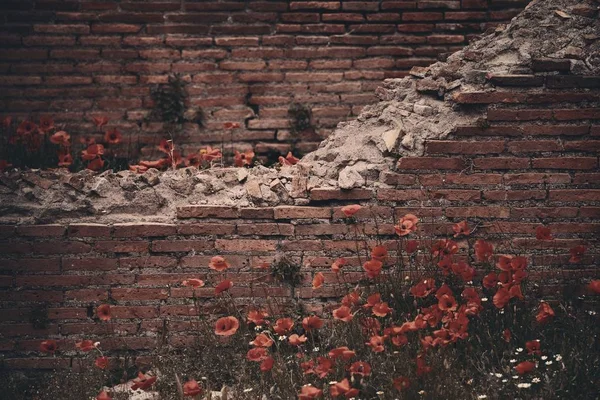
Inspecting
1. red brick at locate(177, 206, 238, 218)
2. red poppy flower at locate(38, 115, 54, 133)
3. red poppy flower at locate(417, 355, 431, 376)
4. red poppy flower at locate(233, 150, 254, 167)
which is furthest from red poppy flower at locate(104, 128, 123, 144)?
red poppy flower at locate(417, 355, 431, 376)

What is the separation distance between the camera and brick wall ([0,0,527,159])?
18.6 ft

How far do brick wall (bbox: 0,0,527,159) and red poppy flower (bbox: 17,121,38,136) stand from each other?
1.29 ft

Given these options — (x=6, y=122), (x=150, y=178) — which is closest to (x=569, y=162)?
(x=150, y=178)

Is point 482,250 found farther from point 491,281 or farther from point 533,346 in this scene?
point 533,346

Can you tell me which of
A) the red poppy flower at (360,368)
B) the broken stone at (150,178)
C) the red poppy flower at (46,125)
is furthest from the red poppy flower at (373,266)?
the red poppy flower at (46,125)

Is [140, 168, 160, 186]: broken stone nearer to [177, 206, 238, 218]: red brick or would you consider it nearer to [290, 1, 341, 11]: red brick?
[177, 206, 238, 218]: red brick

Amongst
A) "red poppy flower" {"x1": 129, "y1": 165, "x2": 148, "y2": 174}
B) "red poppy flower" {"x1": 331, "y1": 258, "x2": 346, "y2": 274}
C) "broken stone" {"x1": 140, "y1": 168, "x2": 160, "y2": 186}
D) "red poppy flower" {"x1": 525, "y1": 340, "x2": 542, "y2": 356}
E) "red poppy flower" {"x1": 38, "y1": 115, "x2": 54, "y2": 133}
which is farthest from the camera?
"red poppy flower" {"x1": 38, "y1": 115, "x2": 54, "y2": 133}

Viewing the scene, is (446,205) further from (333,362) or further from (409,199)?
(333,362)

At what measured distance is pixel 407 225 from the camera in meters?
3.97

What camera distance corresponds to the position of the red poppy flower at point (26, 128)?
17.3ft

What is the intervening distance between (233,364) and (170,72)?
104 inches

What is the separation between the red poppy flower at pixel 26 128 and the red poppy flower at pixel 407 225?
2.94 meters

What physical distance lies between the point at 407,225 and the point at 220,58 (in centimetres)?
249

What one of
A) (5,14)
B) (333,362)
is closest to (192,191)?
(333,362)
